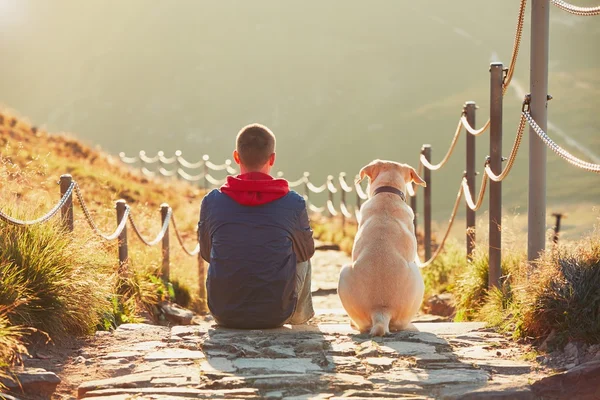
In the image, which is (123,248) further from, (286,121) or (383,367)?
(286,121)

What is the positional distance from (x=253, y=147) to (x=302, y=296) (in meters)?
1.11

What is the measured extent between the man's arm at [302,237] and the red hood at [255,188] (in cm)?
21

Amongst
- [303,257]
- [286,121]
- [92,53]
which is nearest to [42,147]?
[303,257]

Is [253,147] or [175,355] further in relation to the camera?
[253,147]

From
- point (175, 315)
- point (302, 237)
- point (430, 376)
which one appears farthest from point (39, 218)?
point (430, 376)

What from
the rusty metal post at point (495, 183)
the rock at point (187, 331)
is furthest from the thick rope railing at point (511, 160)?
the rock at point (187, 331)

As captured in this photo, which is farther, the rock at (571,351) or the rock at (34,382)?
the rock at (571,351)

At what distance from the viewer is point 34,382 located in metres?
4.02

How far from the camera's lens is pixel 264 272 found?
5078mm

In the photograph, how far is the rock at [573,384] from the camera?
395 cm

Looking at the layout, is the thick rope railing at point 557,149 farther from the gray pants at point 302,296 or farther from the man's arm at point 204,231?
the man's arm at point 204,231

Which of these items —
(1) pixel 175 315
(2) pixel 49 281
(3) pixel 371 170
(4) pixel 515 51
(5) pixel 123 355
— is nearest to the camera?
(5) pixel 123 355

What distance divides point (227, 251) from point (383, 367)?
1364mm

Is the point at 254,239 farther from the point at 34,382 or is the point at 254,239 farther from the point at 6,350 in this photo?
the point at 6,350
